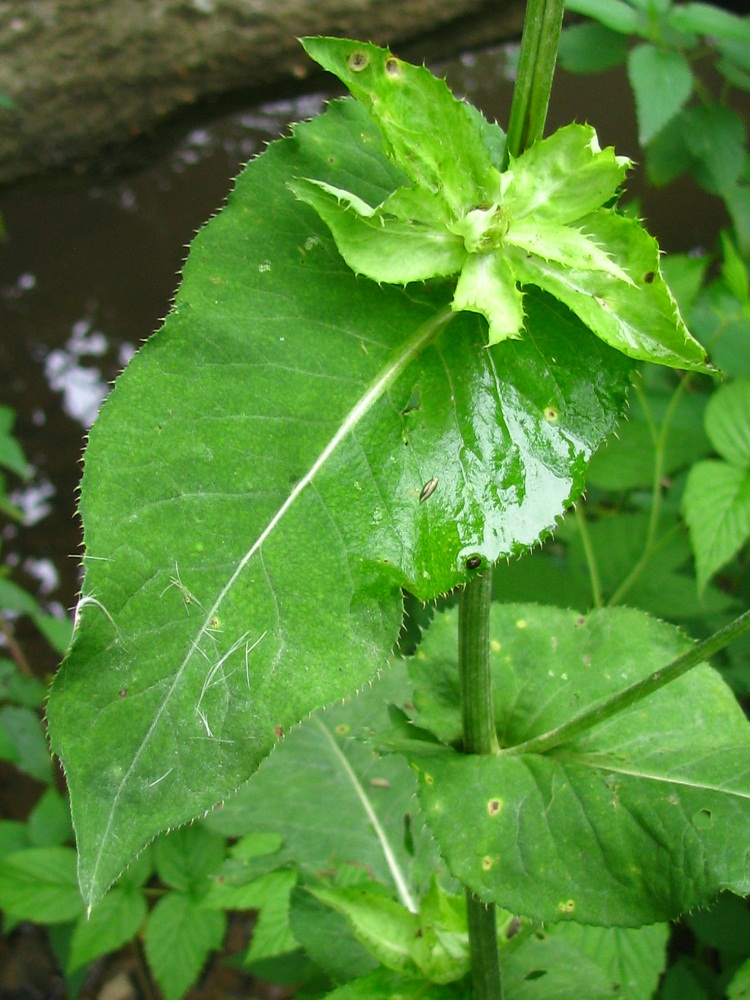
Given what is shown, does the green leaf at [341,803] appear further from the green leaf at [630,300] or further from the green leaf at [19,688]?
the green leaf at [19,688]

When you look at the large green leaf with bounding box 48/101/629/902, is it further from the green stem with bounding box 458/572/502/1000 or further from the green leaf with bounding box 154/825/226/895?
the green leaf with bounding box 154/825/226/895

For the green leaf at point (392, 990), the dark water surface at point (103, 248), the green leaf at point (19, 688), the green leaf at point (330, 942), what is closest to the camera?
the green leaf at point (392, 990)

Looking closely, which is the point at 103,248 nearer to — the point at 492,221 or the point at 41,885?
the point at 41,885

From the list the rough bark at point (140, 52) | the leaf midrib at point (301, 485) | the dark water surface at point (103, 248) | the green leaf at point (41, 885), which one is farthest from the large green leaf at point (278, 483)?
the rough bark at point (140, 52)

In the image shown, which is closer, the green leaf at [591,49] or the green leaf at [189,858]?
the green leaf at [189,858]

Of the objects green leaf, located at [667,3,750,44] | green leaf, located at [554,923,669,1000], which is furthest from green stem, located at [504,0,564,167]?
green leaf, located at [667,3,750,44]

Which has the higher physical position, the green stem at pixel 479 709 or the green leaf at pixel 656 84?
the green leaf at pixel 656 84

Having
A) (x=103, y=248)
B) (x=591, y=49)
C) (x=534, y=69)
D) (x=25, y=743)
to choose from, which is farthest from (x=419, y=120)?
(x=103, y=248)
